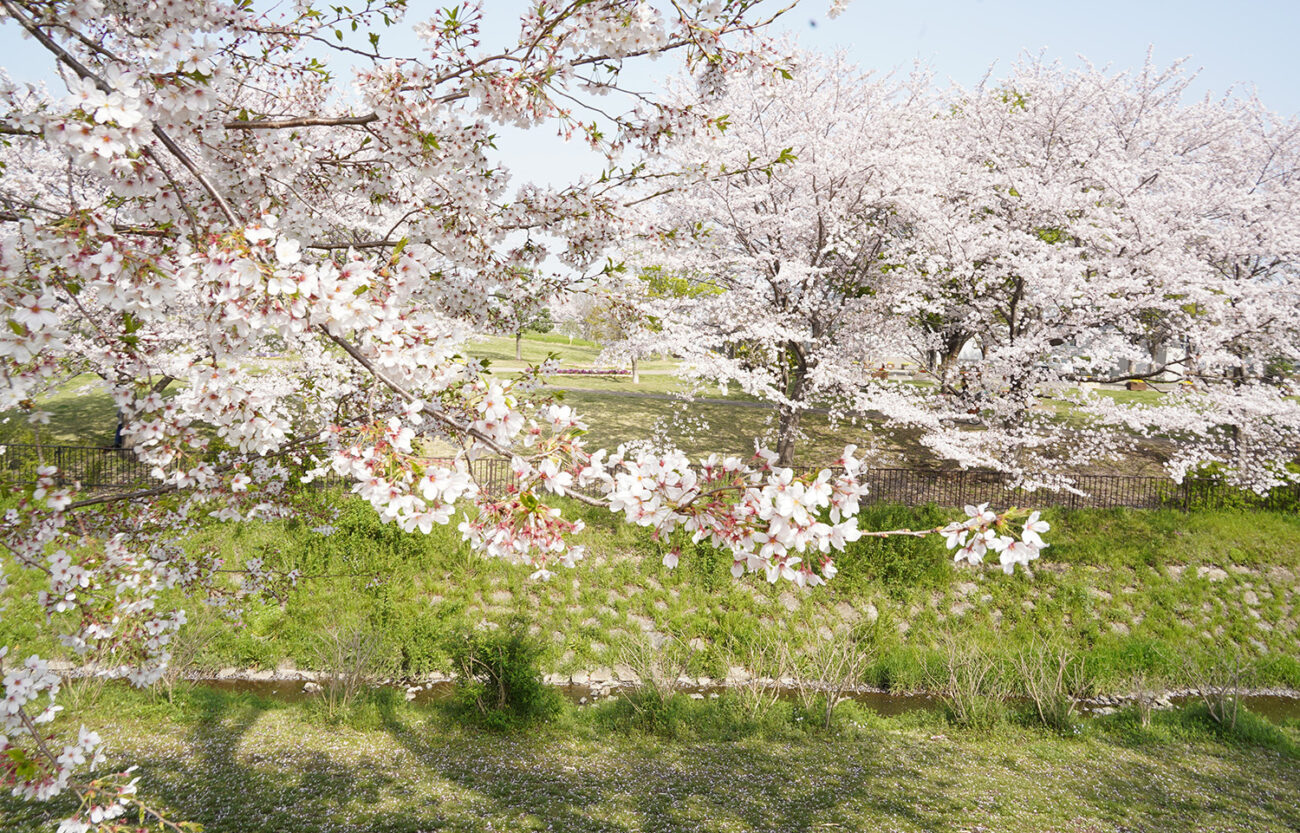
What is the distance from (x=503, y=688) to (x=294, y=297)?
20.0 feet

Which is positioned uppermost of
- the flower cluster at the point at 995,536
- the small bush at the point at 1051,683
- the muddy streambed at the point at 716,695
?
the flower cluster at the point at 995,536

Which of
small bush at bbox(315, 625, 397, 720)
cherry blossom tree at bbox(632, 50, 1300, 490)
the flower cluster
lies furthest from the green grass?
the flower cluster

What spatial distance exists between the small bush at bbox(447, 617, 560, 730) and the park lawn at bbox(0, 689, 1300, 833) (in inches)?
7.8

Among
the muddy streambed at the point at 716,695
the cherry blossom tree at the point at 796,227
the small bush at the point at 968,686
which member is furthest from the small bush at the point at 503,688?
the cherry blossom tree at the point at 796,227

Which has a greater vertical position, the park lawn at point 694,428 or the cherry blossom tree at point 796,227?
the cherry blossom tree at point 796,227

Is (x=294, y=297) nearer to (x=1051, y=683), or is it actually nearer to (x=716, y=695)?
(x=716, y=695)

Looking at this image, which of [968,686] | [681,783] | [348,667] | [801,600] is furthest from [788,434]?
[348,667]

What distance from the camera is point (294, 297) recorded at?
2.43m

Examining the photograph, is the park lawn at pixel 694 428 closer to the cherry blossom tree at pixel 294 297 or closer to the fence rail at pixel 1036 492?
the fence rail at pixel 1036 492

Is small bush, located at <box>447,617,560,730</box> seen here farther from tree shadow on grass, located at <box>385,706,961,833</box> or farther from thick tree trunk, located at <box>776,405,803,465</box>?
thick tree trunk, located at <box>776,405,803,465</box>

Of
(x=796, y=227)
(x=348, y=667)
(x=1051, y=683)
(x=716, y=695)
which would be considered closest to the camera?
(x=348, y=667)

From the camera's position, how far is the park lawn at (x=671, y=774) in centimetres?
524

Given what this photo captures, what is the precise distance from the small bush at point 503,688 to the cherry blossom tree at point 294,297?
9.40 ft

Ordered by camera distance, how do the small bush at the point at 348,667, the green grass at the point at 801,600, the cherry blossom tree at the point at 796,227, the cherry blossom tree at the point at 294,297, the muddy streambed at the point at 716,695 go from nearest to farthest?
the cherry blossom tree at the point at 294,297 → the small bush at the point at 348,667 → the muddy streambed at the point at 716,695 → the green grass at the point at 801,600 → the cherry blossom tree at the point at 796,227
